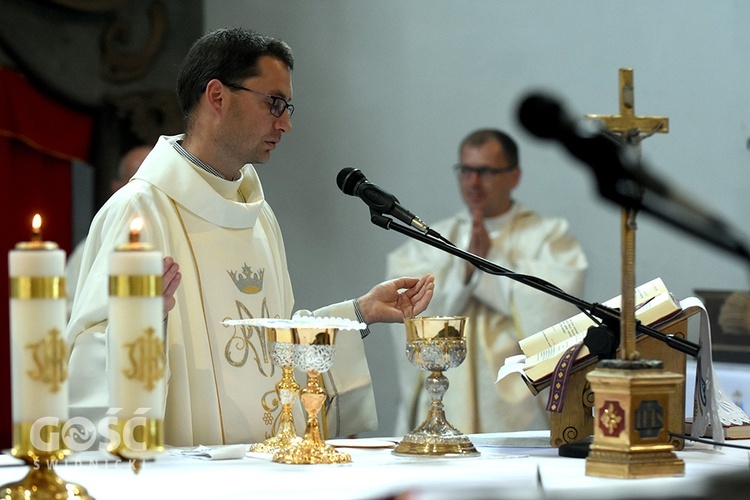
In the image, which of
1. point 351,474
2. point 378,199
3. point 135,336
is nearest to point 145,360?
point 135,336

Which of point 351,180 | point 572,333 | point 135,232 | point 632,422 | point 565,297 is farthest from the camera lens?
point 572,333

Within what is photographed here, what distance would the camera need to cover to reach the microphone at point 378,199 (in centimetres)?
245

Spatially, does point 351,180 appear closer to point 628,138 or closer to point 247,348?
point 628,138

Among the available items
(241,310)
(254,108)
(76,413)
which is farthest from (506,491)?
(254,108)

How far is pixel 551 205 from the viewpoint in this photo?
725 cm

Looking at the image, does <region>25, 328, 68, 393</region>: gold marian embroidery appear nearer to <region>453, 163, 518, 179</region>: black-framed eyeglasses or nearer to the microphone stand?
the microphone stand

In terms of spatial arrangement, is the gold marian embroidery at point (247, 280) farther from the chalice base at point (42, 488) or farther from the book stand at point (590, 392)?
the chalice base at point (42, 488)

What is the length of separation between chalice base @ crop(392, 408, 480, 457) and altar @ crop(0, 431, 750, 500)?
0.03 m

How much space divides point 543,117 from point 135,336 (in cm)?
76

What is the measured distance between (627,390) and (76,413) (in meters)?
1.43

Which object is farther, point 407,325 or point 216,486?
point 407,325

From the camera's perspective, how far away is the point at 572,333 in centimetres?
282

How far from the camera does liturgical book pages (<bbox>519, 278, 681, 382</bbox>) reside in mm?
2625

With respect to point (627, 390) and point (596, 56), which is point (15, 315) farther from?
point (596, 56)
